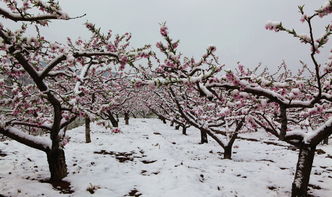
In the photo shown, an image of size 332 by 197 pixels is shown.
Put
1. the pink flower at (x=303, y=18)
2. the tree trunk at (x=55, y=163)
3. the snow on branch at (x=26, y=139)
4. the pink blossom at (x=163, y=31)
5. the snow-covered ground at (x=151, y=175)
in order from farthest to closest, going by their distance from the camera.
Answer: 1. the tree trunk at (x=55, y=163)
2. the snow-covered ground at (x=151, y=175)
3. the snow on branch at (x=26, y=139)
4. the pink blossom at (x=163, y=31)
5. the pink flower at (x=303, y=18)

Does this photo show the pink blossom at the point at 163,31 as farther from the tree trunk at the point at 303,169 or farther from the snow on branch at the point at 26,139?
the snow on branch at the point at 26,139

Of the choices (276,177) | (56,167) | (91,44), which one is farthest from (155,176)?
(91,44)

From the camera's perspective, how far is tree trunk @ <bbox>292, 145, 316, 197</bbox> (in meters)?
6.26

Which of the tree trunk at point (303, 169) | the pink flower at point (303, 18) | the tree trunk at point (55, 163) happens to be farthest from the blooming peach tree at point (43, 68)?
the tree trunk at point (303, 169)

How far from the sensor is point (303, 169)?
249 inches

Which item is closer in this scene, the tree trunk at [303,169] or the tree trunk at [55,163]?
the tree trunk at [303,169]

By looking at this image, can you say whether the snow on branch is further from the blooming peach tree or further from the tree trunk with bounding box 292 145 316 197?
the tree trunk with bounding box 292 145 316 197

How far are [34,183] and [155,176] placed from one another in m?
3.85

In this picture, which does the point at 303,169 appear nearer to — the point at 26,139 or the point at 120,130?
the point at 120,130

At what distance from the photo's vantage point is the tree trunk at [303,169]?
626 centimetres

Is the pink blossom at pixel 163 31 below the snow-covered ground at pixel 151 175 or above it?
above

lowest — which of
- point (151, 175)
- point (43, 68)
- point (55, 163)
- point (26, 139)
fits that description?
point (151, 175)

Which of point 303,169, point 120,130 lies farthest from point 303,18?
point 120,130

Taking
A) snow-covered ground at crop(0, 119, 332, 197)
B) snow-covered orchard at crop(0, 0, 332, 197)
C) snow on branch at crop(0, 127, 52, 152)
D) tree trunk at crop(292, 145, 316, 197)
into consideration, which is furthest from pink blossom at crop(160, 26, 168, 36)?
snow on branch at crop(0, 127, 52, 152)
